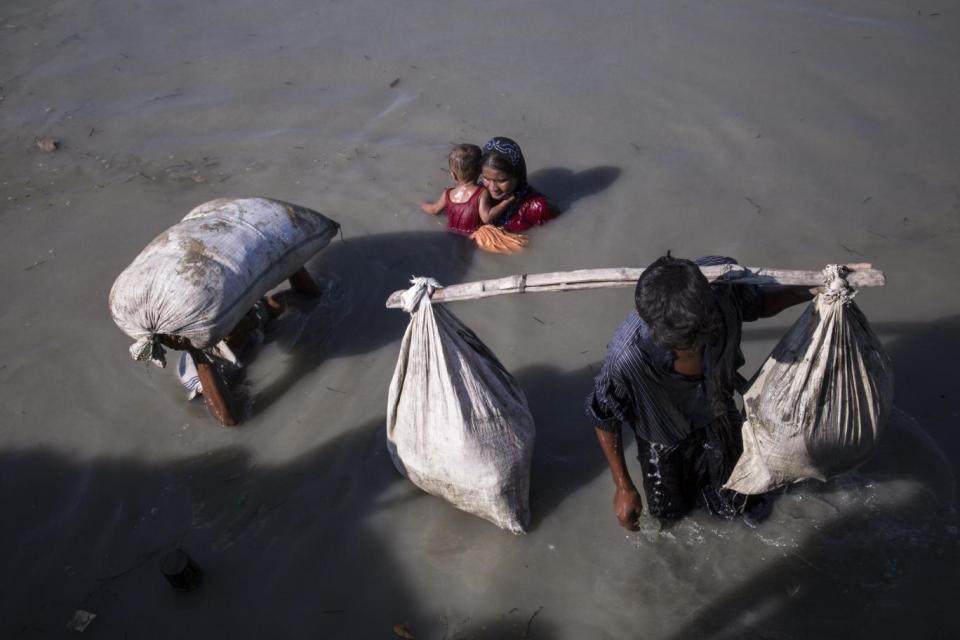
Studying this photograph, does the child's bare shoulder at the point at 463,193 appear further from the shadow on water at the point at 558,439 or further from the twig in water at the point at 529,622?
the twig in water at the point at 529,622

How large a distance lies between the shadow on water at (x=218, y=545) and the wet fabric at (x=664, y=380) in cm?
100

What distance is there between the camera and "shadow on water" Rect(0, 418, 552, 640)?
9.94 ft

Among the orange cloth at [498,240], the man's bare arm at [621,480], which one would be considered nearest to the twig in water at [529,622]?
the man's bare arm at [621,480]

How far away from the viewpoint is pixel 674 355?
2391 millimetres

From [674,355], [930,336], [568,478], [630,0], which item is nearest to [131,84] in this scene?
[630,0]

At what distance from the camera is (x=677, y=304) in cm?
206

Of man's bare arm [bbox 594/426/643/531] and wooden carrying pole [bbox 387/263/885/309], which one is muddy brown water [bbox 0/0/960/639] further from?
wooden carrying pole [bbox 387/263/885/309]

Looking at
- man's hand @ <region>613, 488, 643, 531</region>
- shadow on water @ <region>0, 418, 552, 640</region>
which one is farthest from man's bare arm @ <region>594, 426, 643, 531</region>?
shadow on water @ <region>0, 418, 552, 640</region>

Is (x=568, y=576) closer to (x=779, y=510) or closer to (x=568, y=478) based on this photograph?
(x=568, y=478)

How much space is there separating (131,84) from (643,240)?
487cm

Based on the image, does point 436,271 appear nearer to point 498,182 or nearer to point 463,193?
point 463,193

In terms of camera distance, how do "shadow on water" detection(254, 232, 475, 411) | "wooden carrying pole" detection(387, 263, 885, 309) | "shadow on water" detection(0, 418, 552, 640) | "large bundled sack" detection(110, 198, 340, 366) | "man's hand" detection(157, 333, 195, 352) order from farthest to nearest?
"shadow on water" detection(254, 232, 475, 411)
"man's hand" detection(157, 333, 195, 352)
"large bundled sack" detection(110, 198, 340, 366)
"shadow on water" detection(0, 418, 552, 640)
"wooden carrying pole" detection(387, 263, 885, 309)

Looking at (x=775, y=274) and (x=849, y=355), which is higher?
(x=775, y=274)

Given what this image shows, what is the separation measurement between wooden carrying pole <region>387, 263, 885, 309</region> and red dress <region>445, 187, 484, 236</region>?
7.51 ft
